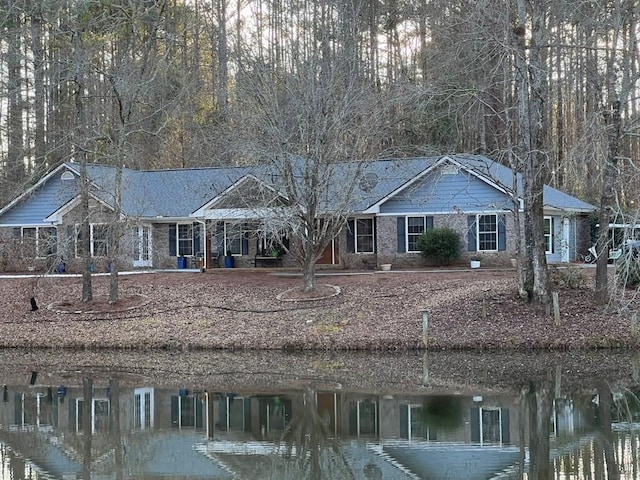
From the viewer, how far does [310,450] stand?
46.4ft

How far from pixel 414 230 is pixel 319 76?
8.91 m

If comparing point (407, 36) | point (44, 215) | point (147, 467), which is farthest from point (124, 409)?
point (407, 36)

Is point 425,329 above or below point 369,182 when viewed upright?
below

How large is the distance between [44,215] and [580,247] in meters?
22.9

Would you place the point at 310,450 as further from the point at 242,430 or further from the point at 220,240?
the point at 220,240

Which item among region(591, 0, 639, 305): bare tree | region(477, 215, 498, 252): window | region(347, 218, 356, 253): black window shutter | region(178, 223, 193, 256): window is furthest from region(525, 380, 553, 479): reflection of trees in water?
region(178, 223, 193, 256): window

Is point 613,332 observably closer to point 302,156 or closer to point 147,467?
point 302,156

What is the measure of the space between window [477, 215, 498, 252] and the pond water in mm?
11436

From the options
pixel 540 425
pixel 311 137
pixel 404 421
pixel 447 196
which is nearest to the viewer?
pixel 540 425

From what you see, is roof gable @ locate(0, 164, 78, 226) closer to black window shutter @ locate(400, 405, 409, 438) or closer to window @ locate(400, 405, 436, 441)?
black window shutter @ locate(400, 405, 409, 438)

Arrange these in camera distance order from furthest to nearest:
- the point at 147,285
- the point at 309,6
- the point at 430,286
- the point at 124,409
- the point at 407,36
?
the point at 407,36, the point at 309,6, the point at 147,285, the point at 430,286, the point at 124,409

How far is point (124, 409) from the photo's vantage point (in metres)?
18.1

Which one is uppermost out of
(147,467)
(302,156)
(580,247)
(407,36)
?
(407,36)

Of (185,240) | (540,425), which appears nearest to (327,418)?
(540,425)
